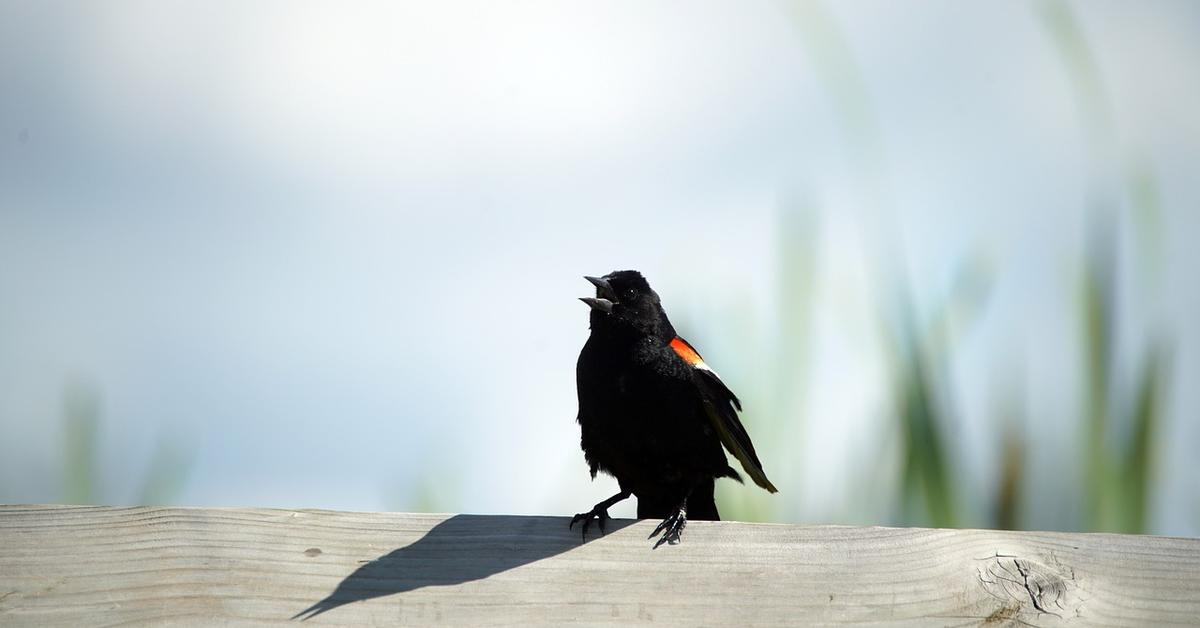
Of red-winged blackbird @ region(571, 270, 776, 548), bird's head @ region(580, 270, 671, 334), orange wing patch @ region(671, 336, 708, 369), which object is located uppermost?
bird's head @ region(580, 270, 671, 334)

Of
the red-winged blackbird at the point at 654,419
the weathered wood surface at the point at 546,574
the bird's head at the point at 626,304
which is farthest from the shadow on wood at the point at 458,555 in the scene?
the bird's head at the point at 626,304

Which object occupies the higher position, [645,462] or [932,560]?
[932,560]

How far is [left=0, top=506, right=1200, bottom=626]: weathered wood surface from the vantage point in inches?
84.8

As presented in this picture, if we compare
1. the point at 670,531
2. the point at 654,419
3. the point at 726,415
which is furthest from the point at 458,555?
the point at 726,415

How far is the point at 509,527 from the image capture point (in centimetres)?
235

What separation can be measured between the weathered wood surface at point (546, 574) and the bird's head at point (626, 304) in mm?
1758

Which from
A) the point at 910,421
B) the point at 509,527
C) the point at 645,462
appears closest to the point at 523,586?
the point at 509,527

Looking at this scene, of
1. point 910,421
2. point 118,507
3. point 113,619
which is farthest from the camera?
point 910,421

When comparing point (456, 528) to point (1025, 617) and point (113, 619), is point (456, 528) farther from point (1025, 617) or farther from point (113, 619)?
point (1025, 617)

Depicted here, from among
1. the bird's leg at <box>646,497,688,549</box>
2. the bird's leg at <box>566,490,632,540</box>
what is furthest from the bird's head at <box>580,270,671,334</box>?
the bird's leg at <box>646,497,688,549</box>

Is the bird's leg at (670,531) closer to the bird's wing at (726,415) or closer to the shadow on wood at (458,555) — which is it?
the shadow on wood at (458,555)

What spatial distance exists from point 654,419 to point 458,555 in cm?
157

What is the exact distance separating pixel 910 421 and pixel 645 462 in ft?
3.18

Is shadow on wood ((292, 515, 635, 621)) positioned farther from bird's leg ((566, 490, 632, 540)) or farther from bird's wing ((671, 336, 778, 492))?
bird's wing ((671, 336, 778, 492))
